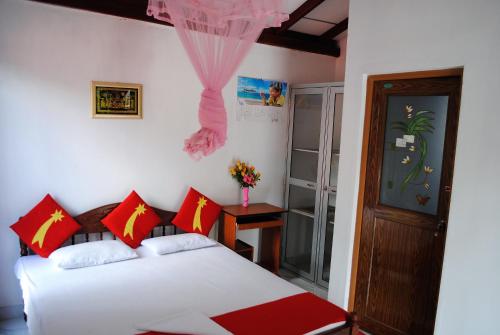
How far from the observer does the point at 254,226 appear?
13.0 ft

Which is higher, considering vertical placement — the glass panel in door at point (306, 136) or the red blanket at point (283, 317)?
the glass panel in door at point (306, 136)

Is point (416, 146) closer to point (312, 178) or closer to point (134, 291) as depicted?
point (312, 178)

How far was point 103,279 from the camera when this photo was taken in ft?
9.20

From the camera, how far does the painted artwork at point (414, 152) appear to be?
2.98 metres

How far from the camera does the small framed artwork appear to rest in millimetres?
3467

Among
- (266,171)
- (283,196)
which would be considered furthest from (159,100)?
(283,196)

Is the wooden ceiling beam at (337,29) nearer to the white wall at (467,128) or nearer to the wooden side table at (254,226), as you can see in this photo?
the white wall at (467,128)

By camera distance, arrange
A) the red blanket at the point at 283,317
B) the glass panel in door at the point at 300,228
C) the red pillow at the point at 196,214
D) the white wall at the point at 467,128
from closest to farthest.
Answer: the red blanket at the point at 283,317, the white wall at the point at 467,128, the red pillow at the point at 196,214, the glass panel in door at the point at 300,228

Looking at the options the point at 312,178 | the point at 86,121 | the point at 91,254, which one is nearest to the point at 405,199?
the point at 312,178

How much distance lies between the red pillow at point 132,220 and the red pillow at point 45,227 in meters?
0.30

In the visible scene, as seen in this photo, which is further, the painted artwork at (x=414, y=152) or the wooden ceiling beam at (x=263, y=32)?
the wooden ceiling beam at (x=263, y=32)

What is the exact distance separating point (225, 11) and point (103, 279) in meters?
2.04

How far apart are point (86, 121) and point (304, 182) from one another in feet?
7.62

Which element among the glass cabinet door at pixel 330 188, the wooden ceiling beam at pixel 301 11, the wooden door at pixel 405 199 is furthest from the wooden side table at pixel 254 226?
the wooden ceiling beam at pixel 301 11
